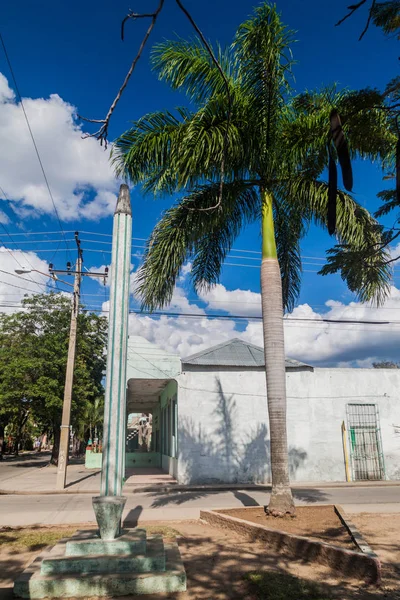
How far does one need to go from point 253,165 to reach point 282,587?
281 inches

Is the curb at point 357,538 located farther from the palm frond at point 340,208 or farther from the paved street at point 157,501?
the palm frond at point 340,208

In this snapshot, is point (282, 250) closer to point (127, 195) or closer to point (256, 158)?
point (256, 158)

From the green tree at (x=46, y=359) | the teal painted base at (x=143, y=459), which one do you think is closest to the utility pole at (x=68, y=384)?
the green tree at (x=46, y=359)

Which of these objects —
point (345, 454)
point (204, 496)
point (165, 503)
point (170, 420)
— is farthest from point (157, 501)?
point (345, 454)

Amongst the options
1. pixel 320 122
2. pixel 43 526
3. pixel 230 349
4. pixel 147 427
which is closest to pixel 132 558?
pixel 43 526

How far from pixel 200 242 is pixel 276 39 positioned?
4253 mm

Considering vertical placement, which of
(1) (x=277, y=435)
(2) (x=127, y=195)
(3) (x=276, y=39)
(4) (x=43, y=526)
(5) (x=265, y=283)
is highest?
(3) (x=276, y=39)

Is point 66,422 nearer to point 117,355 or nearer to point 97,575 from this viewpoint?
point 117,355

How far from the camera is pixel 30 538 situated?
25.7 ft

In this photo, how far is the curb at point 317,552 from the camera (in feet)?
17.4

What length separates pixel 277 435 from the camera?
335 inches

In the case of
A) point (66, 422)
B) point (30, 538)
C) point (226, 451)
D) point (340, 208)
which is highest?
point (340, 208)

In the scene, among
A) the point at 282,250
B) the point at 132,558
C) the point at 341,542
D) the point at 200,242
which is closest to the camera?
the point at 132,558

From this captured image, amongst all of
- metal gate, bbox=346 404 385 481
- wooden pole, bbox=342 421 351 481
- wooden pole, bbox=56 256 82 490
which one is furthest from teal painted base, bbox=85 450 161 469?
metal gate, bbox=346 404 385 481
